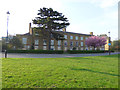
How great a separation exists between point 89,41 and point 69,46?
9807 mm

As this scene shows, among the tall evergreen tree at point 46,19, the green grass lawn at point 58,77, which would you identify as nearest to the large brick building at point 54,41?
Answer: the tall evergreen tree at point 46,19

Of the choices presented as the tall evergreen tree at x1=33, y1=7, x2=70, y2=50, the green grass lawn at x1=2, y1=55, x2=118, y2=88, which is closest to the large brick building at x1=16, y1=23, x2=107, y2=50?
the tall evergreen tree at x1=33, y1=7, x2=70, y2=50

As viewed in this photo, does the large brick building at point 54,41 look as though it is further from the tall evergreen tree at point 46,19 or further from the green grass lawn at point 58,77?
the green grass lawn at point 58,77

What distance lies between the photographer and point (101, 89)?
3.26 metres

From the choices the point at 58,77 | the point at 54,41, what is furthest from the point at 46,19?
the point at 58,77

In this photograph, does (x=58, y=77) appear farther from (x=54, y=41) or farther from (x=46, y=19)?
(x=54, y=41)

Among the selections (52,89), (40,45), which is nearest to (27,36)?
(40,45)

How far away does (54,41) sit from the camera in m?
41.3

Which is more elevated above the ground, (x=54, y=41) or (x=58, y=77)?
(x=54, y=41)

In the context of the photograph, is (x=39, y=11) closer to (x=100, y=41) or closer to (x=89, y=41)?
(x=89, y=41)

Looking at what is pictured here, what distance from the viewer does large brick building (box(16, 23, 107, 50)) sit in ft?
121

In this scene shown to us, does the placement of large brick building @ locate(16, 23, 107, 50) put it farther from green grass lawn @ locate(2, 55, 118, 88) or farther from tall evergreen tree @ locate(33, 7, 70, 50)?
green grass lawn @ locate(2, 55, 118, 88)

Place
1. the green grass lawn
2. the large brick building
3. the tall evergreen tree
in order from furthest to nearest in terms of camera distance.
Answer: the large brick building → the tall evergreen tree → the green grass lawn

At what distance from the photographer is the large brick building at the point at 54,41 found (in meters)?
37.0
